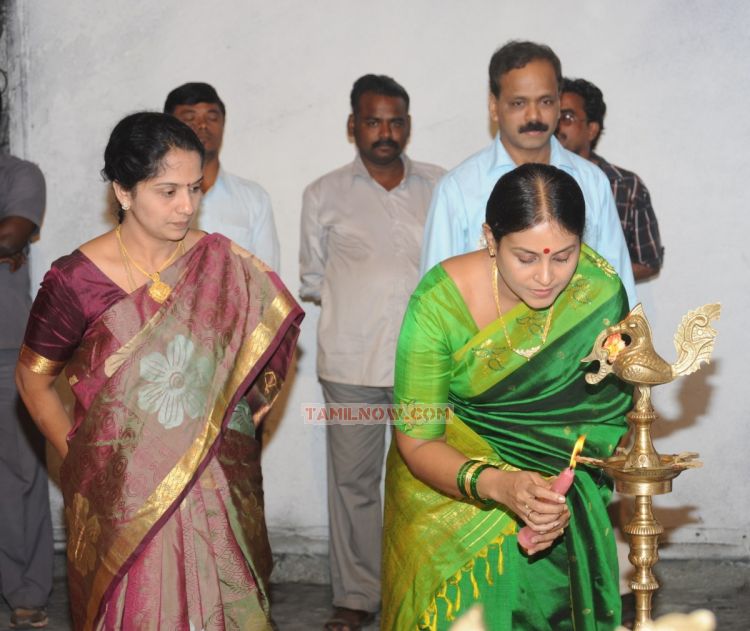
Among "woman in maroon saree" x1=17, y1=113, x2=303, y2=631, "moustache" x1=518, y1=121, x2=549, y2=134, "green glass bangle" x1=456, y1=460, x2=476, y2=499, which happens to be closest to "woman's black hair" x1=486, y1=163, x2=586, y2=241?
"green glass bangle" x1=456, y1=460, x2=476, y2=499

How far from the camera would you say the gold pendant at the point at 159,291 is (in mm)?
3544

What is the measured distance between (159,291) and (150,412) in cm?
37

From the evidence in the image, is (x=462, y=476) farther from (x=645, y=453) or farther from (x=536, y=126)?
(x=536, y=126)

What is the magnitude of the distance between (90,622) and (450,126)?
10.7ft

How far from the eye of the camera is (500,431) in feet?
10.7

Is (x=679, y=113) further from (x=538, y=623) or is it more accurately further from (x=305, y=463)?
(x=538, y=623)

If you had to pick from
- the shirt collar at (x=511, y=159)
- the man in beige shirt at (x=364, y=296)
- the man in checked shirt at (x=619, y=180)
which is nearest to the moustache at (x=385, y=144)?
the man in beige shirt at (x=364, y=296)

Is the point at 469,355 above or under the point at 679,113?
under

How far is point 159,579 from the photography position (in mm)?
3416

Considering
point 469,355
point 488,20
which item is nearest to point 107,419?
point 469,355

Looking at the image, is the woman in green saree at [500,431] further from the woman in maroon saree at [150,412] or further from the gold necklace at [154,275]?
the gold necklace at [154,275]

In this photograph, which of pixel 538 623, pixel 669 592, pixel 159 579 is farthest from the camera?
pixel 669 592

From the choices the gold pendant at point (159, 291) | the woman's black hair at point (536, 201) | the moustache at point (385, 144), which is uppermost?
the moustache at point (385, 144)

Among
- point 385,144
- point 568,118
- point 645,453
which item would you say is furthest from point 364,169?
point 645,453
